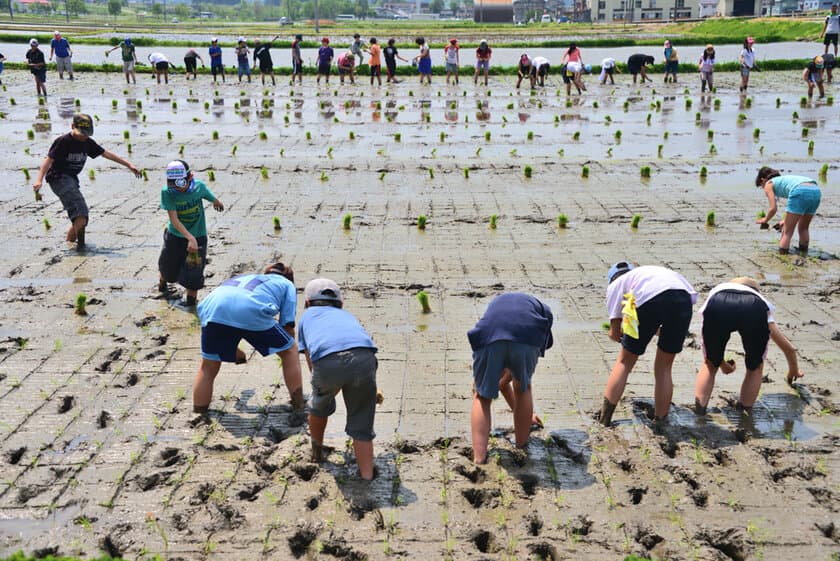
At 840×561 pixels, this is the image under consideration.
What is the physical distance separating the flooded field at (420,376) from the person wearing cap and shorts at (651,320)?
11.6 inches

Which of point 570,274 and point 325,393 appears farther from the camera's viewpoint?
point 570,274

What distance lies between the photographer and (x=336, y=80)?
107 feet

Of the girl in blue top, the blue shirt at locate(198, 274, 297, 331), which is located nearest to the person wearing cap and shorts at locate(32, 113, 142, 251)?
the blue shirt at locate(198, 274, 297, 331)

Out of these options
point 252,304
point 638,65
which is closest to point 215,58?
point 638,65

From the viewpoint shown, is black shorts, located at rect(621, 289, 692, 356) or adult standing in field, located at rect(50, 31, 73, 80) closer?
black shorts, located at rect(621, 289, 692, 356)

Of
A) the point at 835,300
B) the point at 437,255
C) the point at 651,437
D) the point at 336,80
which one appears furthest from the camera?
the point at 336,80

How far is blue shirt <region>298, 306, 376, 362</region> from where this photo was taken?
Answer: 5.60 meters

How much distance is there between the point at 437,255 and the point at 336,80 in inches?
913

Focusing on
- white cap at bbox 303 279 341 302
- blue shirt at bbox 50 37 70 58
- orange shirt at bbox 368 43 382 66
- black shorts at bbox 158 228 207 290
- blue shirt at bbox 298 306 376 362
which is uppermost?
blue shirt at bbox 50 37 70 58

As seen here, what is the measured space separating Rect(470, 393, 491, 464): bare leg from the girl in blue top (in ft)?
19.8

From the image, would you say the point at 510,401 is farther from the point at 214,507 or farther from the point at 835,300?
the point at 835,300

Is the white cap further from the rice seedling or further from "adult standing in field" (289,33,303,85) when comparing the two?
"adult standing in field" (289,33,303,85)

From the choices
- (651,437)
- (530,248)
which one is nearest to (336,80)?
(530,248)

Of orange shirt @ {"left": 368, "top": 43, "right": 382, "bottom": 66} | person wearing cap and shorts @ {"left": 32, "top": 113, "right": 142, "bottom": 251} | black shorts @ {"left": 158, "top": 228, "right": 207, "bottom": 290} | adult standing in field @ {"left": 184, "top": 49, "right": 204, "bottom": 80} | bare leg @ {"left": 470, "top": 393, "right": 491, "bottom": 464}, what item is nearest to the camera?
bare leg @ {"left": 470, "top": 393, "right": 491, "bottom": 464}
